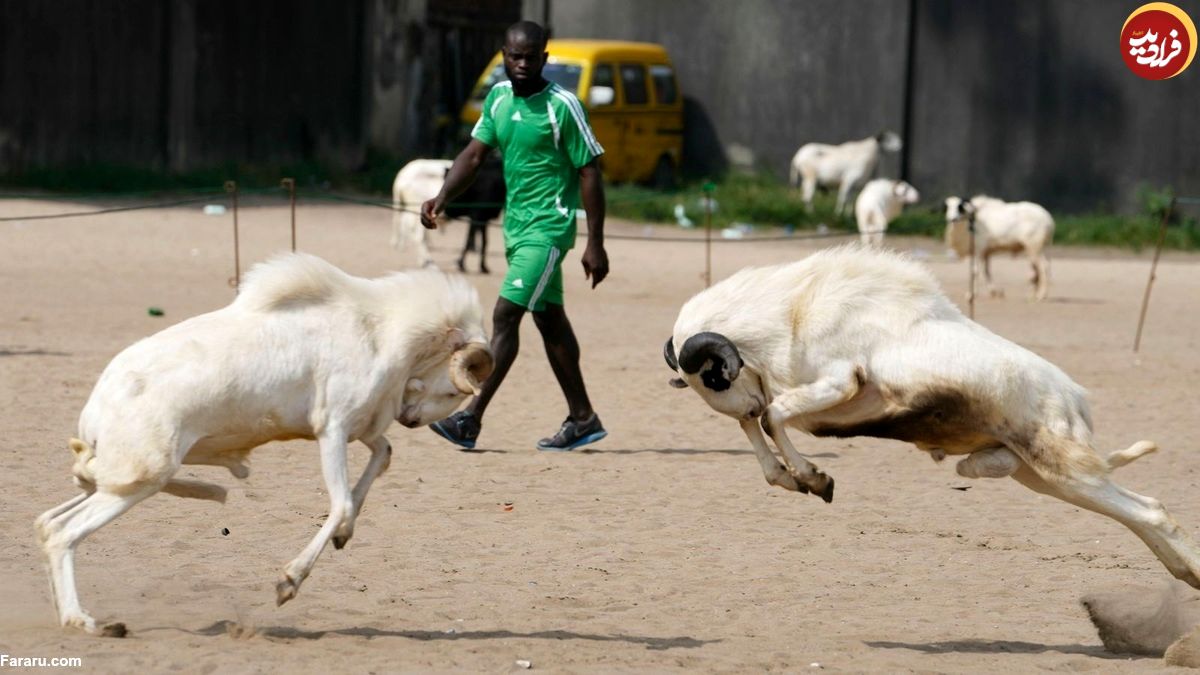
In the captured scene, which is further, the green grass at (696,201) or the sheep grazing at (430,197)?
the green grass at (696,201)

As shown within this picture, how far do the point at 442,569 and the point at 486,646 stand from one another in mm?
1112

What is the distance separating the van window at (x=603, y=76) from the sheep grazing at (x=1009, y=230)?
26.0 ft

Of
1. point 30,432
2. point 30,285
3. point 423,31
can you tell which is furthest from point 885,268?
point 423,31

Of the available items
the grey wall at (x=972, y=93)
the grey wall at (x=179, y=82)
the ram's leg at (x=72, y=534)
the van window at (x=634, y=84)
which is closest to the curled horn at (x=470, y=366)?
the ram's leg at (x=72, y=534)

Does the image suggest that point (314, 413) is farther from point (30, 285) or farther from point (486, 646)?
point (30, 285)

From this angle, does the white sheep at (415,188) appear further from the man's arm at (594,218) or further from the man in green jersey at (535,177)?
the man's arm at (594,218)

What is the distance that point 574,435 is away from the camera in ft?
30.1

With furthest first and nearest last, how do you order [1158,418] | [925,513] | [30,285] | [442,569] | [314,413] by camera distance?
[30,285] < [1158,418] < [925,513] < [442,569] < [314,413]

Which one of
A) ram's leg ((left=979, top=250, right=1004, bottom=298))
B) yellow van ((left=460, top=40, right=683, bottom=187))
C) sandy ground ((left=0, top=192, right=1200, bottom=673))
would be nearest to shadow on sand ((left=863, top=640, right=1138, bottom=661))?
sandy ground ((left=0, top=192, right=1200, bottom=673))

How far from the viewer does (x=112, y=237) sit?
754 inches

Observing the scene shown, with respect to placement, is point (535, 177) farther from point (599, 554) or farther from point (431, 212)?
point (599, 554)

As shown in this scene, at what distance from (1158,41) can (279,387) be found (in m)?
18.9

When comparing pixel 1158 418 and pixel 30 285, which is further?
pixel 30 285

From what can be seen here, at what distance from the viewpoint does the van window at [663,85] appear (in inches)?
1029
